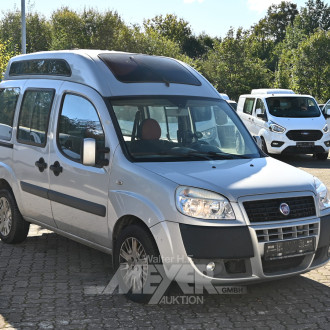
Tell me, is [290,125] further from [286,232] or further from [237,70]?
[237,70]

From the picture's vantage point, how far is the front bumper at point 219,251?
4758mm

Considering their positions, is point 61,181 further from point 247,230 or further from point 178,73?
point 247,230

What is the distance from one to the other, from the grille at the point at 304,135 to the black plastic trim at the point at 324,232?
12011 mm

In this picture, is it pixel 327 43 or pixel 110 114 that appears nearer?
pixel 110 114

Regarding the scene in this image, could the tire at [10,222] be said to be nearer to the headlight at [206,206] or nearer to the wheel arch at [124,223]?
the wheel arch at [124,223]

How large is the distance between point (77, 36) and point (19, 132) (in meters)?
51.5

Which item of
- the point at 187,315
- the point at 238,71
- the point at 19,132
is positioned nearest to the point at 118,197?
the point at 187,315

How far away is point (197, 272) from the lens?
4.83 m

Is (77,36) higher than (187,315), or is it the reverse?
(77,36)

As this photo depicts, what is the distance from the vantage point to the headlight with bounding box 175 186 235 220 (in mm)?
4828

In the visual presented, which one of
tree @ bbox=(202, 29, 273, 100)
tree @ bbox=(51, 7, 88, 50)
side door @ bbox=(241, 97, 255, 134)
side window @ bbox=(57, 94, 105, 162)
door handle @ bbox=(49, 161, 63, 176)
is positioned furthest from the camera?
tree @ bbox=(51, 7, 88, 50)

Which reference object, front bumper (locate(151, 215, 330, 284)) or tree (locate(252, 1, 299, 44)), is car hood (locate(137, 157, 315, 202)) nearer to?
front bumper (locate(151, 215, 330, 284))

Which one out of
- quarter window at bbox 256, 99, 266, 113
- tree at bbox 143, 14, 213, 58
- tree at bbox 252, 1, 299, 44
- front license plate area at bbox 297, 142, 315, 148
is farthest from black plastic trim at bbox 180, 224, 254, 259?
tree at bbox 252, 1, 299, 44

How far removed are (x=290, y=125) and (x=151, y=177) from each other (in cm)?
1259
